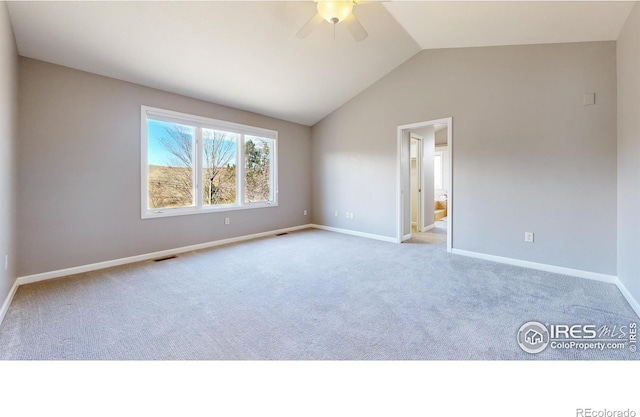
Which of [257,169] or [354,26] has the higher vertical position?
[354,26]

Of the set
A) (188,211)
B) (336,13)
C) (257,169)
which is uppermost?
(336,13)

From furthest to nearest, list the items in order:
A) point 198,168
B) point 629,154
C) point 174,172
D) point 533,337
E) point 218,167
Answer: point 218,167 → point 198,168 → point 174,172 → point 629,154 → point 533,337

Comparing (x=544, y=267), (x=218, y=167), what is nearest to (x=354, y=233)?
(x=218, y=167)

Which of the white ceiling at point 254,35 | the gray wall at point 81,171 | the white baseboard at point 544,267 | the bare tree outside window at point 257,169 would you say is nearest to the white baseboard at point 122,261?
the gray wall at point 81,171

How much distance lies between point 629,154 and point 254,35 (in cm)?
421

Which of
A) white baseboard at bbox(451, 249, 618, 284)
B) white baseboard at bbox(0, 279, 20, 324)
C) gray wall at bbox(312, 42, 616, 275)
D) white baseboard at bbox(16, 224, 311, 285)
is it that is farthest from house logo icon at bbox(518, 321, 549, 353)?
white baseboard at bbox(16, 224, 311, 285)

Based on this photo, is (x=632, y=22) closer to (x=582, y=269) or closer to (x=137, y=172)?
(x=582, y=269)

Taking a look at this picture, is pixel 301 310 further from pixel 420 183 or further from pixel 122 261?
pixel 420 183

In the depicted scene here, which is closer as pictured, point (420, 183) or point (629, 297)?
point (629, 297)

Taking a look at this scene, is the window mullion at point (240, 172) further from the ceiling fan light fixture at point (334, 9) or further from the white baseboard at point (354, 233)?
the ceiling fan light fixture at point (334, 9)

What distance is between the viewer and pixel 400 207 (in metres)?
5.02

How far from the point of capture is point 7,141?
2.51 meters

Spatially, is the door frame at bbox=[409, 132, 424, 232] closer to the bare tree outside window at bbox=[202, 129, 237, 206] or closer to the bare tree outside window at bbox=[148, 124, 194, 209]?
the bare tree outside window at bbox=[202, 129, 237, 206]
